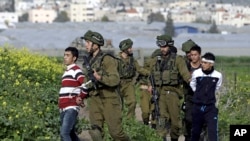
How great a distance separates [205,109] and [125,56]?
4198 mm

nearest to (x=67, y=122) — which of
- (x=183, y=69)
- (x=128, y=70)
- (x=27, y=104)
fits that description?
(x=27, y=104)

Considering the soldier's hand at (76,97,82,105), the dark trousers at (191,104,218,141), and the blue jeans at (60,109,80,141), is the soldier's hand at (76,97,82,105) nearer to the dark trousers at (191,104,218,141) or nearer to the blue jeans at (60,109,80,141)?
the blue jeans at (60,109,80,141)

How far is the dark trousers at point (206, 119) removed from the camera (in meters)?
9.82

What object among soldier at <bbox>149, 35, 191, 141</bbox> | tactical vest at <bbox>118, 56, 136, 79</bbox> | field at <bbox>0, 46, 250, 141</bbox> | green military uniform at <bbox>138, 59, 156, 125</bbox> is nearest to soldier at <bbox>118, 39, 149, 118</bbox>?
tactical vest at <bbox>118, 56, 136, 79</bbox>

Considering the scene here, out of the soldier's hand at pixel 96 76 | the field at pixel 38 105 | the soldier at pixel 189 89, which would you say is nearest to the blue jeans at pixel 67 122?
the field at pixel 38 105

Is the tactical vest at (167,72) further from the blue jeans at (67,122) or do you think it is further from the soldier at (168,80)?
the blue jeans at (67,122)

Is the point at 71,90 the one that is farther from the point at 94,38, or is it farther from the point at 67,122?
the point at 94,38

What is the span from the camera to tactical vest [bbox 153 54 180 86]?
10984 mm

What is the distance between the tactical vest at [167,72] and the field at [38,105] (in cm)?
85

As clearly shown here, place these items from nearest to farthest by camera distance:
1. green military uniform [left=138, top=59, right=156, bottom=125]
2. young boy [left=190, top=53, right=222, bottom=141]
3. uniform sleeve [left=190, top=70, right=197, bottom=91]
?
1. young boy [left=190, top=53, right=222, bottom=141]
2. uniform sleeve [left=190, top=70, right=197, bottom=91]
3. green military uniform [left=138, top=59, right=156, bottom=125]

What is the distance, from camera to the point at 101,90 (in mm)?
9820

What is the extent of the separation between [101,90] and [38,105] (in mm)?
1271

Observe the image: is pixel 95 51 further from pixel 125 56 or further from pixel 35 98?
pixel 125 56

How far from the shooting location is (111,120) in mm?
9859
